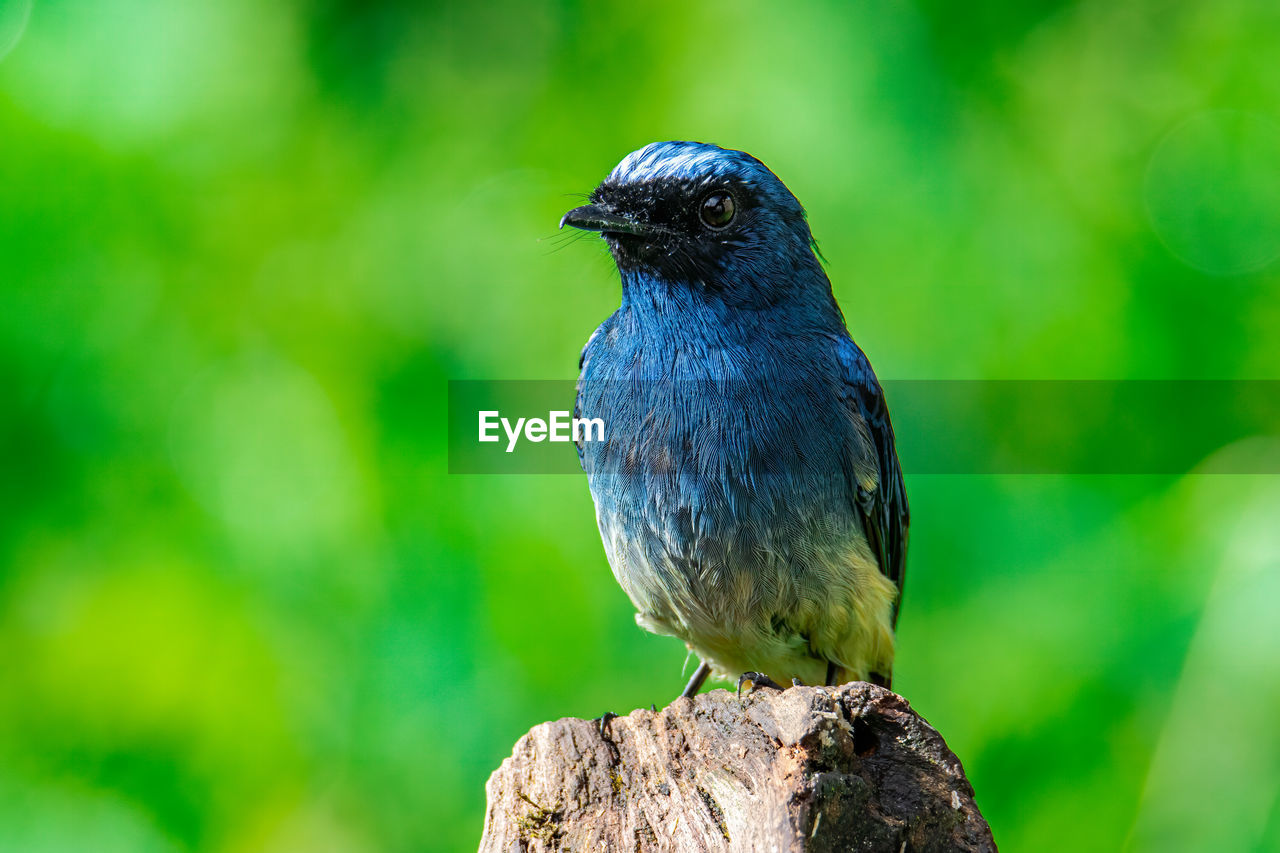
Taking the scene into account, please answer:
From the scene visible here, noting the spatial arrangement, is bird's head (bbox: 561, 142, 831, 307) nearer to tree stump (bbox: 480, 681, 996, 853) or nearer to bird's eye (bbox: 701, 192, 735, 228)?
bird's eye (bbox: 701, 192, 735, 228)

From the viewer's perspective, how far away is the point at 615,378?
181 inches

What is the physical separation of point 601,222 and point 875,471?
159 cm

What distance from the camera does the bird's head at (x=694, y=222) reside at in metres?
4.48

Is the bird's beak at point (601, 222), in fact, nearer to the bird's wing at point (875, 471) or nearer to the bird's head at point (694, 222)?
the bird's head at point (694, 222)

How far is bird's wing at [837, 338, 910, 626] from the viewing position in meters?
4.72

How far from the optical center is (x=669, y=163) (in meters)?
4.50

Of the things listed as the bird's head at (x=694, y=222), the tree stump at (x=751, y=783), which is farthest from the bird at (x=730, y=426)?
the tree stump at (x=751, y=783)

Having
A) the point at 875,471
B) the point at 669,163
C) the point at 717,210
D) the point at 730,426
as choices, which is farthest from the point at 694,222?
the point at 875,471

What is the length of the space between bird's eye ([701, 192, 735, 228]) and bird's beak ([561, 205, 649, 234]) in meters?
0.28

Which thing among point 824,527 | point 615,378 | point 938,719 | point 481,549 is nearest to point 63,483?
point 481,549

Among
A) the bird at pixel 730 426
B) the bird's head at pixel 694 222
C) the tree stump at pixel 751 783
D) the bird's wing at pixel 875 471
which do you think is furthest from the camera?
the bird's wing at pixel 875 471

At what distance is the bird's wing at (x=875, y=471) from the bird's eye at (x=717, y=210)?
735 mm

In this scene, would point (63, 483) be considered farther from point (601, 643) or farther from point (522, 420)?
point (601, 643)

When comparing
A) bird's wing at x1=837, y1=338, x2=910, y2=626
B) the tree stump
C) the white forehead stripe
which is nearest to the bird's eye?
the white forehead stripe
